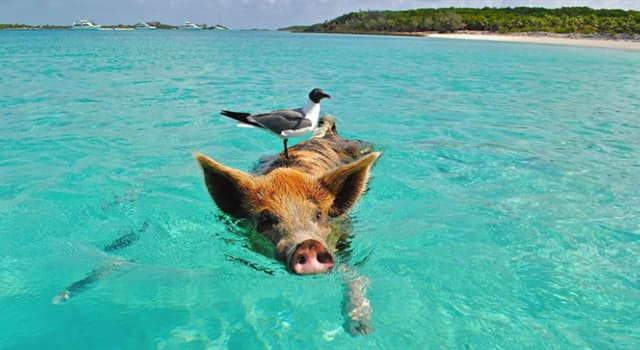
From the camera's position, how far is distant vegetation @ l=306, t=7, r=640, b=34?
80.3m

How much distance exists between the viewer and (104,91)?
52.9 feet

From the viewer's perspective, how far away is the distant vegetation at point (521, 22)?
263ft

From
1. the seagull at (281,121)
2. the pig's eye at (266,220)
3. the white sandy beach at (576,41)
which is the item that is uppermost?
the white sandy beach at (576,41)

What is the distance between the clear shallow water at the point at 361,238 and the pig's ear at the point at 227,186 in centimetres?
46

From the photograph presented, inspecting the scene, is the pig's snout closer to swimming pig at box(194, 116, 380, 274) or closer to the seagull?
swimming pig at box(194, 116, 380, 274)

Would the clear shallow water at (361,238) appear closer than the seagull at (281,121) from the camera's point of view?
Yes

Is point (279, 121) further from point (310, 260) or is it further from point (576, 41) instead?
point (576, 41)

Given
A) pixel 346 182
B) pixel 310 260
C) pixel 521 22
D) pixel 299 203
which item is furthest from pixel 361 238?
pixel 521 22

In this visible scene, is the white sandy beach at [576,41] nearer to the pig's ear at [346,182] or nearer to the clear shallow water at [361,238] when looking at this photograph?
the clear shallow water at [361,238]

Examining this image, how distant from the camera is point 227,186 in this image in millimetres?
4316

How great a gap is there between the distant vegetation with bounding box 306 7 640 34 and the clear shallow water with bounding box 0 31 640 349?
80496 millimetres

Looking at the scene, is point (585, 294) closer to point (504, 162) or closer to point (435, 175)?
point (435, 175)

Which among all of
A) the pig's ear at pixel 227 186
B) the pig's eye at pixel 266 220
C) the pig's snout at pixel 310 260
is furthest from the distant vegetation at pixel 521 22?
the pig's snout at pixel 310 260

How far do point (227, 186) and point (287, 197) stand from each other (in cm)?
64
